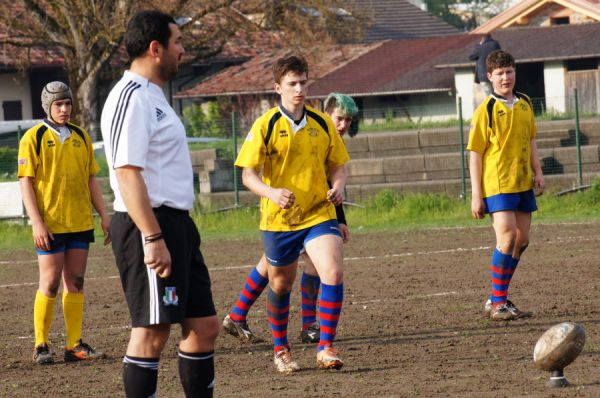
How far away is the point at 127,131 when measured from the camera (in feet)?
18.5

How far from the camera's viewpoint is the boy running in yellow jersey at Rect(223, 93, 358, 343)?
30.2 feet

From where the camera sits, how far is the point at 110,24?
2989 centimetres

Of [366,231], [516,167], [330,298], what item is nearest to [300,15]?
[366,231]

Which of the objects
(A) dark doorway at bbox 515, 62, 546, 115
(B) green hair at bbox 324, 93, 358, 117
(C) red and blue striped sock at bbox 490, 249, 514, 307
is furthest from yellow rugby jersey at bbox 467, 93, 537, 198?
(A) dark doorway at bbox 515, 62, 546, 115

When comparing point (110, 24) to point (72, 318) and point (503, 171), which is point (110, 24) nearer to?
point (503, 171)

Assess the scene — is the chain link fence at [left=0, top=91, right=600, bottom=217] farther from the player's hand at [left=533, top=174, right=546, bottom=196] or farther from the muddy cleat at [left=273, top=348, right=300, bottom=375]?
the muddy cleat at [left=273, top=348, right=300, bottom=375]

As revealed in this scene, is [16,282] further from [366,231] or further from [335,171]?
[335,171]

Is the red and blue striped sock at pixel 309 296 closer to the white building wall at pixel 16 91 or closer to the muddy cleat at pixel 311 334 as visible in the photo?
the muddy cleat at pixel 311 334

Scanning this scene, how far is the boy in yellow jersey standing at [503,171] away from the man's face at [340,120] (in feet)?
4.30

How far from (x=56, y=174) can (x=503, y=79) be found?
355 centimetres

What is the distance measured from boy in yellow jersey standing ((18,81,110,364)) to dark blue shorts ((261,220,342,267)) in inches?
54.2

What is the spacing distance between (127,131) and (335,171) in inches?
116

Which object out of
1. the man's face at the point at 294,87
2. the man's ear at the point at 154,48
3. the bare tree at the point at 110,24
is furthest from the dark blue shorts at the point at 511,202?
the bare tree at the point at 110,24

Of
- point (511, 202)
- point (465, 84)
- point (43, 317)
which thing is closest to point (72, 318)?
point (43, 317)
